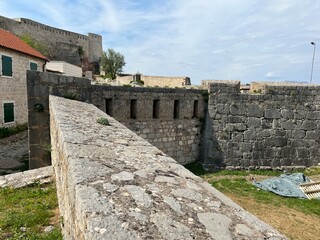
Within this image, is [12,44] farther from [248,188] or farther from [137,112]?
[248,188]

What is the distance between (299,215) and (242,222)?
692 centimetres

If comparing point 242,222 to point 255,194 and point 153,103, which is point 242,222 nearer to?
point 255,194

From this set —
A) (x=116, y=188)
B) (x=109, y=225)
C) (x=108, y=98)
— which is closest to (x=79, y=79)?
(x=108, y=98)

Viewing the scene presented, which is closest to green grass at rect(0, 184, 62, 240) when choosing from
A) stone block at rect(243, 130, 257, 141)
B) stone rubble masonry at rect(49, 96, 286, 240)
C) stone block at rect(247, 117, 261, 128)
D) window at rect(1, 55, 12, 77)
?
stone rubble masonry at rect(49, 96, 286, 240)

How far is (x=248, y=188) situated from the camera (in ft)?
30.9

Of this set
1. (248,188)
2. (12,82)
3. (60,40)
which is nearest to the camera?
(248,188)

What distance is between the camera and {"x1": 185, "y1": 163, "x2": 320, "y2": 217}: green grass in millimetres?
8172

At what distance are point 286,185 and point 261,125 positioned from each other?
2789 millimetres

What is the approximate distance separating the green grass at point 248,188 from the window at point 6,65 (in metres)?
10.9

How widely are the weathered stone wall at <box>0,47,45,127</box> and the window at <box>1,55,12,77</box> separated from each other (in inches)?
8.4

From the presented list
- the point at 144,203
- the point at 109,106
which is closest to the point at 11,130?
the point at 109,106

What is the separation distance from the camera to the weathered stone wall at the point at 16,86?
46.4 feet

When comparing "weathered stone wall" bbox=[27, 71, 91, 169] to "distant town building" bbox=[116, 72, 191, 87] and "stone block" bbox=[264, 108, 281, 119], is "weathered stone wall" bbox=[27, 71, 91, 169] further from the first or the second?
"distant town building" bbox=[116, 72, 191, 87]

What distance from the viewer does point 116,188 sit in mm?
1938
